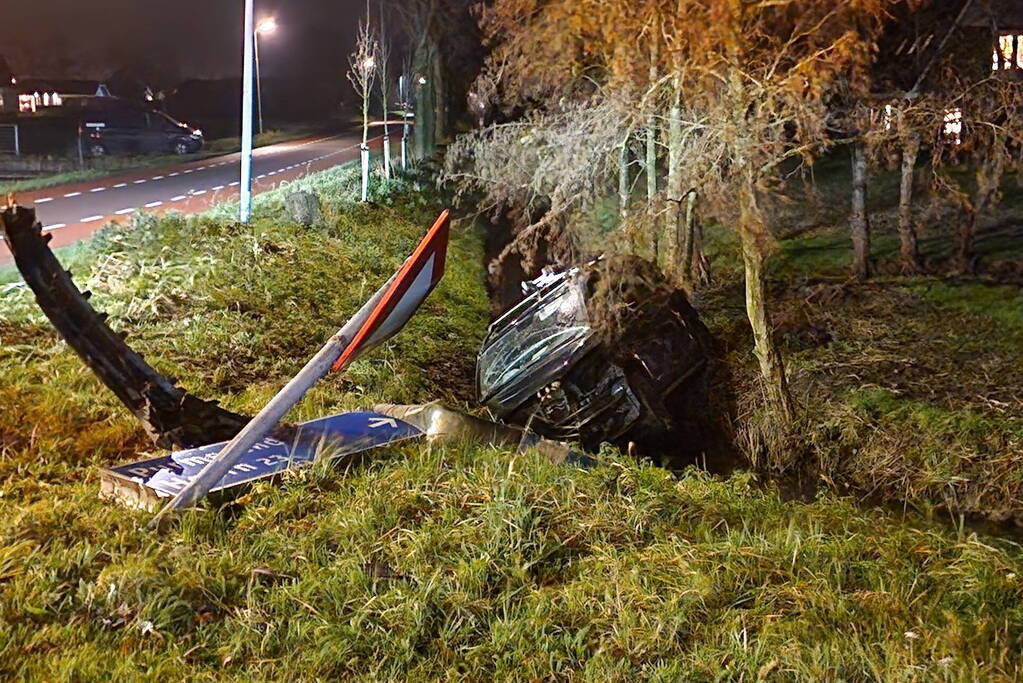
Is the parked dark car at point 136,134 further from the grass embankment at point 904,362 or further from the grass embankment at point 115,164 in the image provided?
the grass embankment at point 904,362

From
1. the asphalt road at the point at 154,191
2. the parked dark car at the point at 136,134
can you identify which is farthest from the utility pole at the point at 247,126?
the parked dark car at the point at 136,134

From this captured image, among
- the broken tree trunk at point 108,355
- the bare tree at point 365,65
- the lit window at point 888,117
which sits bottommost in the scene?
the broken tree trunk at point 108,355

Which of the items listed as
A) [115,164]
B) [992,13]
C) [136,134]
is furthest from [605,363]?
[136,134]

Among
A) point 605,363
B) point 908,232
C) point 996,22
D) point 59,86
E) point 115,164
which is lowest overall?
point 605,363


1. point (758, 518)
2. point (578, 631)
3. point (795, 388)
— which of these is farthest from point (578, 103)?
point (578, 631)

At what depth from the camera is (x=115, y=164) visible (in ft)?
91.0

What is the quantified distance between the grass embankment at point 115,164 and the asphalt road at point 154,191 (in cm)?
51

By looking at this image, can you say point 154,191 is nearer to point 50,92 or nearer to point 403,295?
point 403,295

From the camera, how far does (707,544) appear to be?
5.05 m

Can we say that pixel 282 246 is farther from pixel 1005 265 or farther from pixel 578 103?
pixel 1005 265

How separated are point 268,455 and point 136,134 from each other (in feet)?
95.7

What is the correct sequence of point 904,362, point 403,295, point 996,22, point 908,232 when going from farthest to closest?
point 908,232, point 996,22, point 904,362, point 403,295

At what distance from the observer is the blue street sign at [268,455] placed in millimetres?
5102

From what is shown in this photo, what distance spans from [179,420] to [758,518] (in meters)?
3.59
